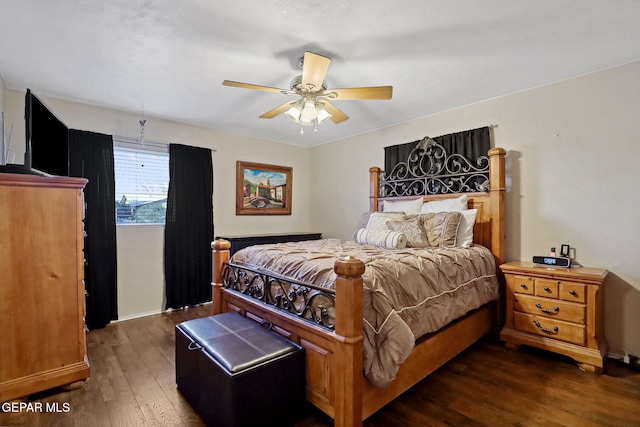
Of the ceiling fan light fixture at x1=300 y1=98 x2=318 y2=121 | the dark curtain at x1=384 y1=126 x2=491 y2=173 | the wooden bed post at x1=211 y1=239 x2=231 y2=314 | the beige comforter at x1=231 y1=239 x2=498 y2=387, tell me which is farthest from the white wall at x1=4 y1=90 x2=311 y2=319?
the dark curtain at x1=384 y1=126 x2=491 y2=173

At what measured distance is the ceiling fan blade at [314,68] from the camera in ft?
6.20

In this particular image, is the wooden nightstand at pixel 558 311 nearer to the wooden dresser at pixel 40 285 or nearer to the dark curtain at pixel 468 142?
the dark curtain at pixel 468 142

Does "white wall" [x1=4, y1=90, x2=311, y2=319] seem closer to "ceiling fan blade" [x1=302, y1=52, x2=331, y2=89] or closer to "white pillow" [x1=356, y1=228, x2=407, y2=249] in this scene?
"white pillow" [x1=356, y1=228, x2=407, y2=249]

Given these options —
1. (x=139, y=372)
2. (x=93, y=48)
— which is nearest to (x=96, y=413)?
(x=139, y=372)

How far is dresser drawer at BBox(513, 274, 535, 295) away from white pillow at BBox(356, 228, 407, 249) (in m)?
0.99

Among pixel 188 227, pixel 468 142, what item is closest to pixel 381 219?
pixel 468 142

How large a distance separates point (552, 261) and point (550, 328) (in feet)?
1.82

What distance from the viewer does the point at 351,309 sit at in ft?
4.97

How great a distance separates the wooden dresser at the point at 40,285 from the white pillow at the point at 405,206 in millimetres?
3029

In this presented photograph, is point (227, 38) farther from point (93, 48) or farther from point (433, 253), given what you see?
point (433, 253)

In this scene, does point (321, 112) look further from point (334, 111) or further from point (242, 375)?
point (242, 375)

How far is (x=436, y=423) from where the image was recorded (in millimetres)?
1725

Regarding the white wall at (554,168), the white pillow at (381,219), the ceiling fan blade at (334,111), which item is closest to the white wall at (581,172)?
the white wall at (554,168)

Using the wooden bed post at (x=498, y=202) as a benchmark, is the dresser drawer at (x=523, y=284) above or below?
below
